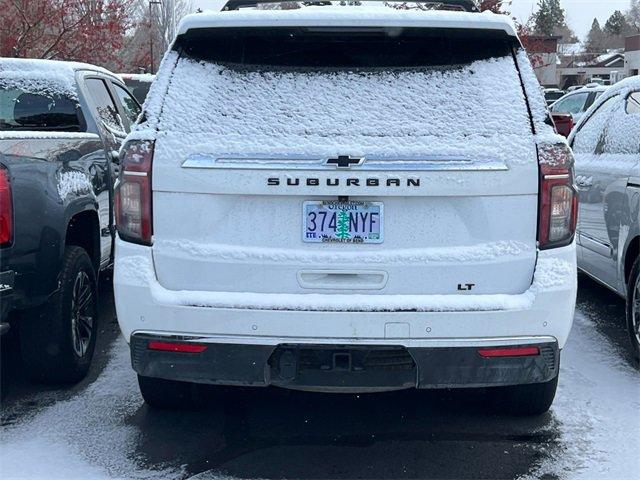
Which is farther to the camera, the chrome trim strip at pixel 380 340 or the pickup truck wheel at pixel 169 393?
the pickup truck wheel at pixel 169 393

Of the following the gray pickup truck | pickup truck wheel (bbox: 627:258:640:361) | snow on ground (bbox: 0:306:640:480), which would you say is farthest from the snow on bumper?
pickup truck wheel (bbox: 627:258:640:361)

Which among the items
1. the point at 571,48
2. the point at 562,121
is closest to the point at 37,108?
the point at 562,121

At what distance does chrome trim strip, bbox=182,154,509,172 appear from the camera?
344 cm

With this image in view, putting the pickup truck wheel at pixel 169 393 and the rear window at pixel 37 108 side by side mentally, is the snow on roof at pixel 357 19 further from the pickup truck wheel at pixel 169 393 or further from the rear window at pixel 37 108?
the rear window at pixel 37 108

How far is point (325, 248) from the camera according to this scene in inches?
137

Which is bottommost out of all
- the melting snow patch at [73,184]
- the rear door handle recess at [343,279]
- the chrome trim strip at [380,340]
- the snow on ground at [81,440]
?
the snow on ground at [81,440]

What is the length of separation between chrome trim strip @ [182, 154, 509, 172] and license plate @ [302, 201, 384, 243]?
153 mm

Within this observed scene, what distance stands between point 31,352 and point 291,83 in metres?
2.24

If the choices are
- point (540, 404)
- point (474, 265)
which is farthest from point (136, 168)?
point (540, 404)

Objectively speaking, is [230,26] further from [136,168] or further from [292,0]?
[292,0]

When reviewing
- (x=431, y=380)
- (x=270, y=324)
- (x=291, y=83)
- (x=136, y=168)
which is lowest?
(x=431, y=380)

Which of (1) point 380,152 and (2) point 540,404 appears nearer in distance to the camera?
(1) point 380,152

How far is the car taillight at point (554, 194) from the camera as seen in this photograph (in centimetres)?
352

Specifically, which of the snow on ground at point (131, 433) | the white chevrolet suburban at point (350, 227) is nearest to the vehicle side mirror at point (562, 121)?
the snow on ground at point (131, 433)
